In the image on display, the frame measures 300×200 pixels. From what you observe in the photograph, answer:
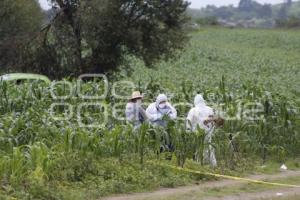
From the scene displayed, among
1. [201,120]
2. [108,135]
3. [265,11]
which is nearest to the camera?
[108,135]

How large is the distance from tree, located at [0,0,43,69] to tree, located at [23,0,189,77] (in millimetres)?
1159

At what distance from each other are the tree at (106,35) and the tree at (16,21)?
3.80 ft

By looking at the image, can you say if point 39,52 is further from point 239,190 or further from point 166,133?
point 239,190

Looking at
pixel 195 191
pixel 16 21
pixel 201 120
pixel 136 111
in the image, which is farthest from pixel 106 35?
pixel 195 191

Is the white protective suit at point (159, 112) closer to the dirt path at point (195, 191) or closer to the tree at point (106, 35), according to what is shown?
the dirt path at point (195, 191)

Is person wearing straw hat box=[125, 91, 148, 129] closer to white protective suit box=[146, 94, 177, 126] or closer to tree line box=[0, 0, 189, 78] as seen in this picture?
white protective suit box=[146, 94, 177, 126]

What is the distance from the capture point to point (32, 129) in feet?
37.5

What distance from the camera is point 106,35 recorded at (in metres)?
21.5

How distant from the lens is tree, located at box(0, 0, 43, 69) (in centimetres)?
2381

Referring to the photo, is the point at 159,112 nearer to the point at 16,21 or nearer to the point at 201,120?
the point at 201,120

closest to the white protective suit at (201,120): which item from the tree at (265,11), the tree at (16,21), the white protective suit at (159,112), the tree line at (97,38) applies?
the white protective suit at (159,112)

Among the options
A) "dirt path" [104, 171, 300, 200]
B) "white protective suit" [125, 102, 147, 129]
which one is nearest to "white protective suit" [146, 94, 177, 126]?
"white protective suit" [125, 102, 147, 129]

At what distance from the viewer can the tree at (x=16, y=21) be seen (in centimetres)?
2381

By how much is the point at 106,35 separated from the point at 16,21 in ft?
22.2
